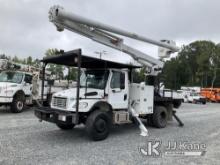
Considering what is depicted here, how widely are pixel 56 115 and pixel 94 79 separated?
78.4 inches

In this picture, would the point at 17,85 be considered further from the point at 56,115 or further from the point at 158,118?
the point at 158,118

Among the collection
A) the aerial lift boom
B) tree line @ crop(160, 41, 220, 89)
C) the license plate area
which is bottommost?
the license plate area

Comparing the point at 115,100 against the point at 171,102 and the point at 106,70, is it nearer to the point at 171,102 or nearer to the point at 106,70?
the point at 106,70

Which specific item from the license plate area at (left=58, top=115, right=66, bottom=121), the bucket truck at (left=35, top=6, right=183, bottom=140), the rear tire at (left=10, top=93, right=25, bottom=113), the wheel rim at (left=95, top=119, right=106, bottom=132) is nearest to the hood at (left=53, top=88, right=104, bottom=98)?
the bucket truck at (left=35, top=6, right=183, bottom=140)

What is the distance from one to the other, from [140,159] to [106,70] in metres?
3.47

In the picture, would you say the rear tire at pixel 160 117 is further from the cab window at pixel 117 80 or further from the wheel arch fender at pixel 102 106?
the wheel arch fender at pixel 102 106

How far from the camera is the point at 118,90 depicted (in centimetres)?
956

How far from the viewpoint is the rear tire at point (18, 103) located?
48.6 ft

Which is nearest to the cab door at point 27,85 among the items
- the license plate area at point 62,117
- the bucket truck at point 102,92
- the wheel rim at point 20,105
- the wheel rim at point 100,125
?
the wheel rim at point 20,105

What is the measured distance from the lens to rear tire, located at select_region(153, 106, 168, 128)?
37.7 ft

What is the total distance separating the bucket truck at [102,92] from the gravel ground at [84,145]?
0.51 metres

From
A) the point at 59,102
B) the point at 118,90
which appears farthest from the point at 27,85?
the point at 118,90

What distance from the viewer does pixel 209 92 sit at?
46.6m

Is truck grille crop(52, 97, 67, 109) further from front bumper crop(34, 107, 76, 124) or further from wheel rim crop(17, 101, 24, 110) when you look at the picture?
wheel rim crop(17, 101, 24, 110)
